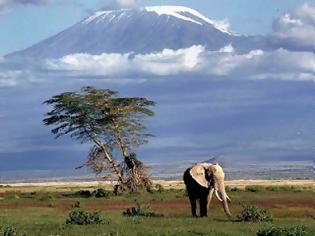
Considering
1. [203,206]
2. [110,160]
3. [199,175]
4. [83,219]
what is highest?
[110,160]

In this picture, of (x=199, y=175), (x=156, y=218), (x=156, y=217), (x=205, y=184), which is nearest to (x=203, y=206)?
(x=205, y=184)

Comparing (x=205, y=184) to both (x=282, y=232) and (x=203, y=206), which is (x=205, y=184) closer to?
(x=203, y=206)

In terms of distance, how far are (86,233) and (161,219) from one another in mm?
7917

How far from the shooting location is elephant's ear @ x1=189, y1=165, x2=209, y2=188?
44.8m

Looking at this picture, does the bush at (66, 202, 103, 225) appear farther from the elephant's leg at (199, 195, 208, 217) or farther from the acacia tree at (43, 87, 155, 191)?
the acacia tree at (43, 87, 155, 191)

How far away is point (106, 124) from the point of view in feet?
260

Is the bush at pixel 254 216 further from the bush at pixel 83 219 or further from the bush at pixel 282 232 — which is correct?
the bush at pixel 282 232

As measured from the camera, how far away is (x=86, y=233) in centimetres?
3331

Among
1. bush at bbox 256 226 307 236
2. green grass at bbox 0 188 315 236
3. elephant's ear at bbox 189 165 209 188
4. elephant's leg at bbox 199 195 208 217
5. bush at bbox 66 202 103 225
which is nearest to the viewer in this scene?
bush at bbox 256 226 307 236

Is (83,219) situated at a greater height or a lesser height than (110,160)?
lesser

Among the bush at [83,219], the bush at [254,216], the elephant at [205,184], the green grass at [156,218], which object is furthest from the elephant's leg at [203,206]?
the bush at [83,219]

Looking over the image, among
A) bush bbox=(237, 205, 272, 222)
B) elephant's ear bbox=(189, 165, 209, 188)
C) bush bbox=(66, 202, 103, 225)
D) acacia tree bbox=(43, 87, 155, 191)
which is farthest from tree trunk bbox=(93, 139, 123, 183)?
bush bbox=(66, 202, 103, 225)

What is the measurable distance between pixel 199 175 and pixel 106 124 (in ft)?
114

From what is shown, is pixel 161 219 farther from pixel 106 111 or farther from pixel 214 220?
pixel 106 111
